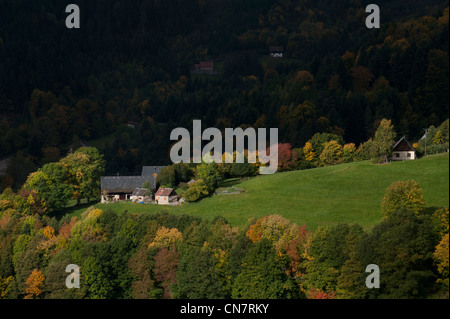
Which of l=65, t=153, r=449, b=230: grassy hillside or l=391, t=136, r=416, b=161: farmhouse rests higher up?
l=391, t=136, r=416, b=161: farmhouse

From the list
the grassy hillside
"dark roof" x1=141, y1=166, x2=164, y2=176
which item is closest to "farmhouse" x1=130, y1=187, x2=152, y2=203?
the grassy hillside

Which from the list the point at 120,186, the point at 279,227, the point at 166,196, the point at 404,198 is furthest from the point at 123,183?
the point at 404,198

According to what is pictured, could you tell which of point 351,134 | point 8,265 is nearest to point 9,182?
point 8,265

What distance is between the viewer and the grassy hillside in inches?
2894

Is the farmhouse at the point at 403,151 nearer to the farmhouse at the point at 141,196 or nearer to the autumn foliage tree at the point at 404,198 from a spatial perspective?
the autumn foliage tree at the point at 404,198

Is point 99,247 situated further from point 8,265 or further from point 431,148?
point 431,148

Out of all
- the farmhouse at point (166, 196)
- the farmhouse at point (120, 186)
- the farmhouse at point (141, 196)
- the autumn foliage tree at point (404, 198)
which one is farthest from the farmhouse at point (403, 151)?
the farmhouse at point (120, 186)

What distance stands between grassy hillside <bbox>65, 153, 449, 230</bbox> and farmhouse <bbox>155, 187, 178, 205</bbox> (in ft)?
7.35

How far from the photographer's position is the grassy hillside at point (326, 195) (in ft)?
241

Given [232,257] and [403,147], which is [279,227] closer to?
[232,257]

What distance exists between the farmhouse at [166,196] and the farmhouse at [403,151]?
111 ft

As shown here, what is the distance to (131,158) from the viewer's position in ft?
540

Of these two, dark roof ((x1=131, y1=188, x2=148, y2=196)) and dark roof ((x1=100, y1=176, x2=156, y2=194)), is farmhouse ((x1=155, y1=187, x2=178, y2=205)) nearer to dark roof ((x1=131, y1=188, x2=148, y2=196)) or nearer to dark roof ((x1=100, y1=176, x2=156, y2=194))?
dark roof ((x1=131, y1=188, x2=148, y2=196))

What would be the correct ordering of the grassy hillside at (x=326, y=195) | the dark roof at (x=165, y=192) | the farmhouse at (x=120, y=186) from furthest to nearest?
the farmhouse at (x=120, y=186) < the dark roof at (x=165, y=192) < the grassy hillside at (x=326, y=195)
